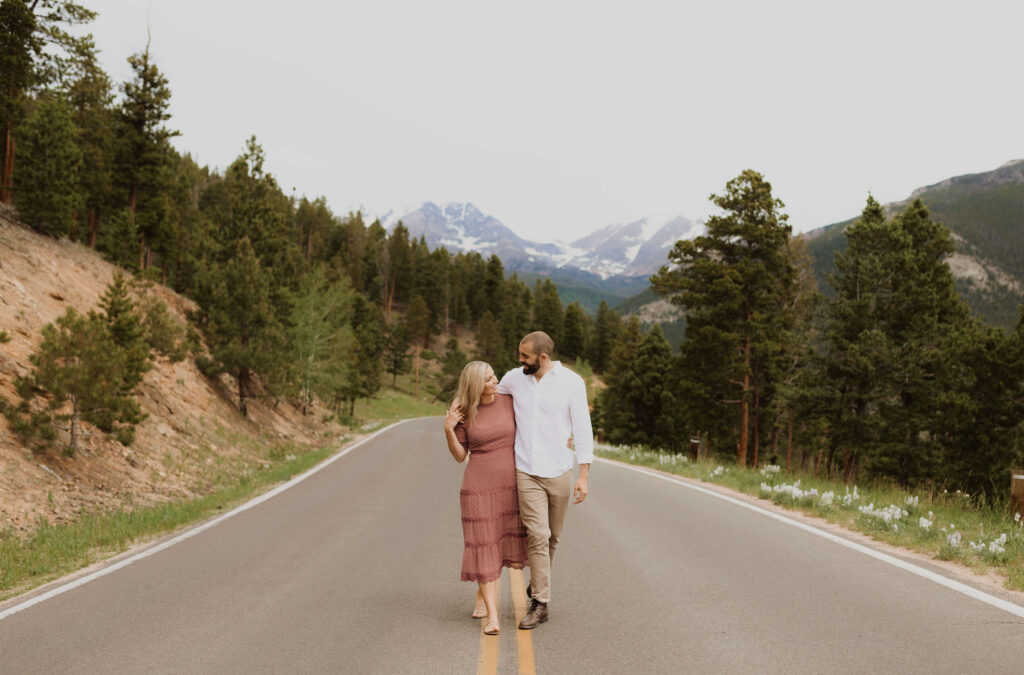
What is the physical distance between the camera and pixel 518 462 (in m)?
5.07

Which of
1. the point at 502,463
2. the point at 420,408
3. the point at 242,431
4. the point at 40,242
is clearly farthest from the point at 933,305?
the point at 420,408

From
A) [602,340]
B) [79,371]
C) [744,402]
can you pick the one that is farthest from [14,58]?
[602,340]

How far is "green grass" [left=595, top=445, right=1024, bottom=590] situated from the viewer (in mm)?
6758

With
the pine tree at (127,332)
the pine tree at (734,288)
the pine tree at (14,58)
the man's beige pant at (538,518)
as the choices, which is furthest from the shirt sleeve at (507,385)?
the pine tree at (14,58)

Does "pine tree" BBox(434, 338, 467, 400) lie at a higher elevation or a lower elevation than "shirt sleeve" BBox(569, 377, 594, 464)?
lower

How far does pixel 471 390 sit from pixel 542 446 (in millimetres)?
728

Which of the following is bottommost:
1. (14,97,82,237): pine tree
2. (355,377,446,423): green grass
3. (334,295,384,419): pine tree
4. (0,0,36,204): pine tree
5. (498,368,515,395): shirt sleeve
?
(355,377,446,423): green grass

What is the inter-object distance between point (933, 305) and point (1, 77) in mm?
40797

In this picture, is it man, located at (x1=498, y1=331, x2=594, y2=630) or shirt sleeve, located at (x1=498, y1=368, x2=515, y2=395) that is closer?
man, located at (x1=498, y1=331, x2=594, y2=630)

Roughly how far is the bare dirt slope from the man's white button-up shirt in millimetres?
7397

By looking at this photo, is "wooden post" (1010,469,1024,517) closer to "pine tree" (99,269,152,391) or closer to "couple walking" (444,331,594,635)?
"couple walking" (444,331,594,635)

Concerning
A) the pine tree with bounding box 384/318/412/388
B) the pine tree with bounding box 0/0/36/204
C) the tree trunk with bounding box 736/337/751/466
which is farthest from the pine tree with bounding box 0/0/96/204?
the pine tree with bounding box 384/318/412/388

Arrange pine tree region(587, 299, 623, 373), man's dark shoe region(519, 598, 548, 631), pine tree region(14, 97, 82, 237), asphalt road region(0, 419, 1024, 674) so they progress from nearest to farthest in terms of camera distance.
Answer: asphalt road region(0, 419, 1024, 674), man's dark shoe region(519, 598, 548, 631), pine tree region(14, 97, 82, 237), pine tree region(587, 299, 623, 373)

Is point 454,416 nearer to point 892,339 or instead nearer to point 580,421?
point 580,421
